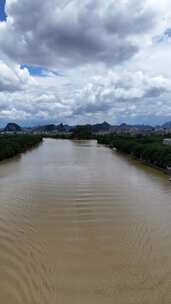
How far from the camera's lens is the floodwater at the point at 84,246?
16.8ft

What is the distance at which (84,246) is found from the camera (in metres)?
7.09

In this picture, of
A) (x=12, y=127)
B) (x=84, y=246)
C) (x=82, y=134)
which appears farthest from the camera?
(x=12, y=127)

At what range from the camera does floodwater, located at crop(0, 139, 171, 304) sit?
5.12 meters

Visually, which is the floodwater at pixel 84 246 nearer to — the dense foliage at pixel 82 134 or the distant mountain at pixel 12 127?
the dense foliage at pixel 82 134

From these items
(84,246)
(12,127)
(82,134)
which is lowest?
(84,246)

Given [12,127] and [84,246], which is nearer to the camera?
[84,246]

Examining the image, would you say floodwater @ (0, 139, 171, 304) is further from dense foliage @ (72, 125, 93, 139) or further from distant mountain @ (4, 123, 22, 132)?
distant mountain @ (4, 123, 22, 132)

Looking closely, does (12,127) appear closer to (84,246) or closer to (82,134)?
(82,134)

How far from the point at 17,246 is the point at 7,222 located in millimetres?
1875

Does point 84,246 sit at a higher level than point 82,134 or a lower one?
lower

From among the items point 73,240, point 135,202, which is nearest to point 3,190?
point 135,202

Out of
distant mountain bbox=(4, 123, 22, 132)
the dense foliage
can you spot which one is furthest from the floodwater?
distant mountain bbox=(4, 123, 22, 132)

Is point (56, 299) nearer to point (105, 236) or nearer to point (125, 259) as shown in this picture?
point (125, 259)

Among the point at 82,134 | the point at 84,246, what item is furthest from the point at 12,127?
the point at 84,246
